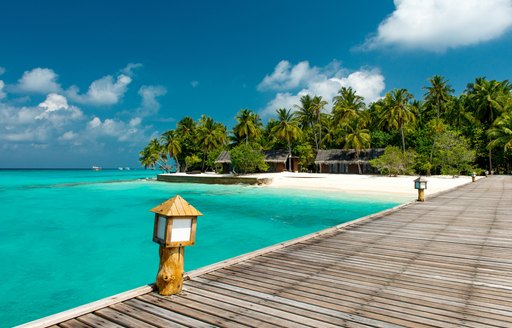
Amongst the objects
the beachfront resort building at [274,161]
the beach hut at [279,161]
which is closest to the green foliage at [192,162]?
the beachfront resort building at [274,161]

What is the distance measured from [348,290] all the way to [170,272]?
1.99m

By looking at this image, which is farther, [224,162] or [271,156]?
[224,162]

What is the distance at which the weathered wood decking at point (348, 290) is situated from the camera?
2.81 meters

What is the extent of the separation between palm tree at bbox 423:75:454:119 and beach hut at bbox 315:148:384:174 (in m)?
15.4

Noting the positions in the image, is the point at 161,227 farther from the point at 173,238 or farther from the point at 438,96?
the point at 438,96

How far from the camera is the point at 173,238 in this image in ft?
10.9

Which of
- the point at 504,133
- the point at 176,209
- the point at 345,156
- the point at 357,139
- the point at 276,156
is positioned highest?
the point at 504,133

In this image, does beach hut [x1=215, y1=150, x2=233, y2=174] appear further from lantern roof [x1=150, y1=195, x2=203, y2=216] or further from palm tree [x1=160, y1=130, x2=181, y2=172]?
lantern roof [x1=150, y1=195, x2=203, y2=216]

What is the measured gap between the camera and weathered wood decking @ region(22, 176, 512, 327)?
2807 millimetres

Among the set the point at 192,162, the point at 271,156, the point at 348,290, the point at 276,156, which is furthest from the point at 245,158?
the point at 348,290

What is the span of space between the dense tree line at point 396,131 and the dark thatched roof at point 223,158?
139 centimetres

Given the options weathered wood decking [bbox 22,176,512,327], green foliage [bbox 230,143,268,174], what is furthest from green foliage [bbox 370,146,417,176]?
weathered wood decking [bbox 22,176,512,327]

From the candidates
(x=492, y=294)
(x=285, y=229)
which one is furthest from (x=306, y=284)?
(x=285, y=229)

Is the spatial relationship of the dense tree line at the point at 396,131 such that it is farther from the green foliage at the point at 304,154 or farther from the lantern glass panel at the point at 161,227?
the lantern glass panel at the point at 161,227
